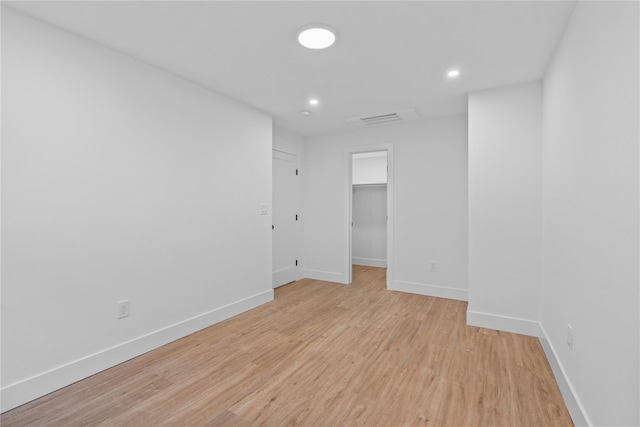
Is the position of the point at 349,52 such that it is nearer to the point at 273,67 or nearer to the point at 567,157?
the point at 273,67

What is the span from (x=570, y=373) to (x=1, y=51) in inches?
163

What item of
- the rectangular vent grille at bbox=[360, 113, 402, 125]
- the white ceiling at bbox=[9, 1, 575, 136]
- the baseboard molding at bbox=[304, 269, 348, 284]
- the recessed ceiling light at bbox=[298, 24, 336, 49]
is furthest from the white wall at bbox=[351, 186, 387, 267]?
the recessed ceiling light at bbox=[298, 24, 336, 49]

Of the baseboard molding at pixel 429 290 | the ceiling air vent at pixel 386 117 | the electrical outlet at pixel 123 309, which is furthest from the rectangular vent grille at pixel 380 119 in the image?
the electrical outlet at pixel 123 309

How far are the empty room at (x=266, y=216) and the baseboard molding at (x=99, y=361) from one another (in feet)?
0.05

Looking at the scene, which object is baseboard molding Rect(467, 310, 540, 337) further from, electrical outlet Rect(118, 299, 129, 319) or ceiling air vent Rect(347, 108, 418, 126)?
electrical outlet Rect(118, 299, 129, 319)

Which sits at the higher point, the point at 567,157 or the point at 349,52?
the point at 349,52

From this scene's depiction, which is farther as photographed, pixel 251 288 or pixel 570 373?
pixel 251 288

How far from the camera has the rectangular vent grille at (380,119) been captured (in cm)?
416

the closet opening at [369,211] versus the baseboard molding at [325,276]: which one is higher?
the closet opening at [369,211]

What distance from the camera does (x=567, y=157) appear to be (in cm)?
205

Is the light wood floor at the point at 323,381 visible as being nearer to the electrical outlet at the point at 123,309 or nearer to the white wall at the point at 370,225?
the electrical outlet at the point at 123,309

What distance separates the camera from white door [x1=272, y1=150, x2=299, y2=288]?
475 centimetres

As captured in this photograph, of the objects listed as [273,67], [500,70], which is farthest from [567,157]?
[273,67]

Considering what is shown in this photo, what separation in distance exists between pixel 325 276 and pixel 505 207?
120 inches
